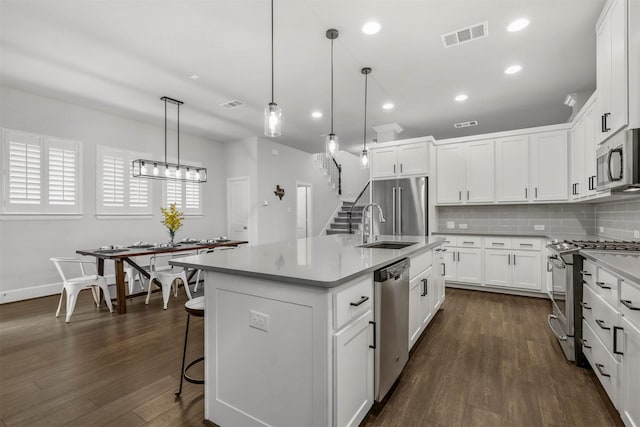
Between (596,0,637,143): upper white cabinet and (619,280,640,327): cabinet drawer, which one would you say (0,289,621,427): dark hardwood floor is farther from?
(596,0,637,143): upper white cabinet

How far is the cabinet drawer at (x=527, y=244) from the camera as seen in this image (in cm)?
436

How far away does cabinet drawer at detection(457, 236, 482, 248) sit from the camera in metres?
4.75

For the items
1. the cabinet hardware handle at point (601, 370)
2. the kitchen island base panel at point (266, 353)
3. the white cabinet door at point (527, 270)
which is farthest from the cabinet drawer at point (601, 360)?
the white cabinet door at point (527, 270)

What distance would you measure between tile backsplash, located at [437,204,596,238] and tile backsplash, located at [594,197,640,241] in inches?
7.6

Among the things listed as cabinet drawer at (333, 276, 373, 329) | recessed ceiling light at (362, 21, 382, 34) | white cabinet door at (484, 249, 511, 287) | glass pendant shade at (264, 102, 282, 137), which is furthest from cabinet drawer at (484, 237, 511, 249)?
glass pendant shade at (264, 102, 282, 137)

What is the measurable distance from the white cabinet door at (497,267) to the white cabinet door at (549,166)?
983mm

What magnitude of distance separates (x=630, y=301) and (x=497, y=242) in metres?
3.23

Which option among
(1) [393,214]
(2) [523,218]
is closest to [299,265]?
(1) [393,214]

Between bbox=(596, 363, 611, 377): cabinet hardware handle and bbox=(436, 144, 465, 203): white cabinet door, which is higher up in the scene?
bbox=(436, 144, 465, 203): white cabinet door

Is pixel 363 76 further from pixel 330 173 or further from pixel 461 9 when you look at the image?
pixel 330 173

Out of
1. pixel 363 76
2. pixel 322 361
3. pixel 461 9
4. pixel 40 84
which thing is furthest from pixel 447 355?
pixel 40 84

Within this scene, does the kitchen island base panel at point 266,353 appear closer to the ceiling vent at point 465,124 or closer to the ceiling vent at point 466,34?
the ceiling vent at point 466,34

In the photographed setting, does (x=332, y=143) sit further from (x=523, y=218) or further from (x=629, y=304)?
(x=523, y=218)

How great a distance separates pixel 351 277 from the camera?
1.50 meters
